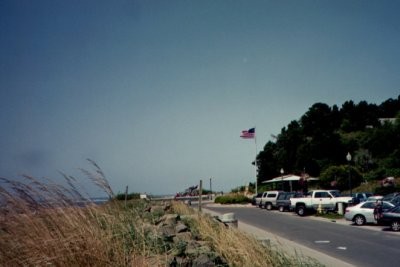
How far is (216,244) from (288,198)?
96.1 feet

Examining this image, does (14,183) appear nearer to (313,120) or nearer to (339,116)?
(313,120)

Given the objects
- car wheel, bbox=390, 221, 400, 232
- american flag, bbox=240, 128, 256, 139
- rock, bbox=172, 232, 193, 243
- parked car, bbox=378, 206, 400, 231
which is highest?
american flag, bbox=240, 128, 256, 139

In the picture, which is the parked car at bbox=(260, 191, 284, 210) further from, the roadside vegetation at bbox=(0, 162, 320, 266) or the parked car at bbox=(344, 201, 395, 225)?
the roadside vegetation at bbox=(0, 162, 320, 266)

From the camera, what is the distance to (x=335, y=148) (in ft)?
223

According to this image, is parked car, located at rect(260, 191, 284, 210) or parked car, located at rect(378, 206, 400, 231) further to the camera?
parked car, located at rect(260, 191, 284, 210)

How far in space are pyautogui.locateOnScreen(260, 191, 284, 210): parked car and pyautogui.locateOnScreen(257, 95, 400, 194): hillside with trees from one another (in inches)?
412

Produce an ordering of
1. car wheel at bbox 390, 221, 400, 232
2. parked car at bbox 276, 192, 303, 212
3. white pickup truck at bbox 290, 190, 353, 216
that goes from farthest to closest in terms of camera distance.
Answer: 1. parked car at bbox 276, 192, 303, 212
2. white pickup truck at bbox 290, 190, 353, 216
3. car wheel at bbox 390, 221, 400, 232

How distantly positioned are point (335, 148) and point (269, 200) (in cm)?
3314

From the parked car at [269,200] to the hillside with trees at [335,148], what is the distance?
412 inches

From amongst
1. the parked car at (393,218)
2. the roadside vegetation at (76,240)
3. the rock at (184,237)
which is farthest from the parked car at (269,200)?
the roadside vegetation at (76,240)

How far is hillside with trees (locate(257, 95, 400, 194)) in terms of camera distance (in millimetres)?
51750

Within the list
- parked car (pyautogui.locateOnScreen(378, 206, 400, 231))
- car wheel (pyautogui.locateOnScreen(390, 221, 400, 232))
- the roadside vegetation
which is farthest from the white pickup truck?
the roadside vegetation

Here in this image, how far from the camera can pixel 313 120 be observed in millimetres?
82688

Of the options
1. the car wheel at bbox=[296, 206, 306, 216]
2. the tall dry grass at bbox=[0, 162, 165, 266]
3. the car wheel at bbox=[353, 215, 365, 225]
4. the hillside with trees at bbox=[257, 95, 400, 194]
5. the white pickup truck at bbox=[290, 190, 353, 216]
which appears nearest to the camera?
the tall dry grass at bbox=[0, 162, 165, 266]
